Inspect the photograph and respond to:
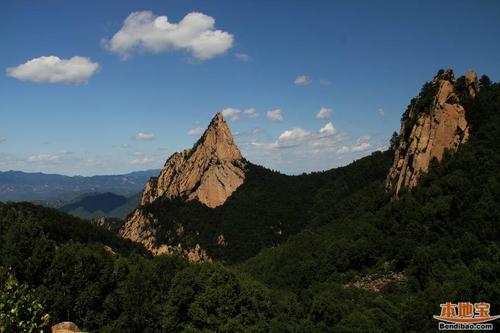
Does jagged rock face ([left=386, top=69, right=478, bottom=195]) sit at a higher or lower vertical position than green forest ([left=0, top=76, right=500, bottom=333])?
higher

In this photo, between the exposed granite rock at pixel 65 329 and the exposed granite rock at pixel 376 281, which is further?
the exposed granite rock at pixel 376 281

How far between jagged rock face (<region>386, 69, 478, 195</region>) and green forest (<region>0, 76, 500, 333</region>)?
268 centimetres

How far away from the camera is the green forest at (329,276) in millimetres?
41562

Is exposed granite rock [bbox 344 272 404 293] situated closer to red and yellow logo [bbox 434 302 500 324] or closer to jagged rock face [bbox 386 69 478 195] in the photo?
jagged rock face [bbox 386 69 478 195]

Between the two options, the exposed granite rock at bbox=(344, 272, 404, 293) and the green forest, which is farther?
the exposed granite rock at bbox=(344, 272, 404, 293)

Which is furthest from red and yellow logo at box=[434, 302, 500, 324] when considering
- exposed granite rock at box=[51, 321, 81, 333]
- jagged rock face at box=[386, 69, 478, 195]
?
jagged rock face at box=[386, 69, 478, 195]

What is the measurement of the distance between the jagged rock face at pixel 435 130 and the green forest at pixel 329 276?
8.78ft

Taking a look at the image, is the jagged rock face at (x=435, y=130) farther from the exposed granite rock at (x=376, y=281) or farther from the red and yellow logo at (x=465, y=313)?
the red and yellow logo at (x=465, y=313)

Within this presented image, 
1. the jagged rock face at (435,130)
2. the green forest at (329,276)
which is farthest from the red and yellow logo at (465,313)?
the jagged rock face at (435,130)

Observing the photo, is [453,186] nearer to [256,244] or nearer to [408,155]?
[408,155]

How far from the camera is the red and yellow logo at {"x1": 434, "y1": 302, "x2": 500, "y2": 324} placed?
116 ft

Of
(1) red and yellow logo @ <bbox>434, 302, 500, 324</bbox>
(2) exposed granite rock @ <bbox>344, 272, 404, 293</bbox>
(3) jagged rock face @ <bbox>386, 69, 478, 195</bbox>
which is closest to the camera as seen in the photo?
→ (1) red and yellow logo @ <bbox>434, 302, 500, 324</bbox>

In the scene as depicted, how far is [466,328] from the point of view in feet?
112

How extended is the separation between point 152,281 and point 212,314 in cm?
1568
